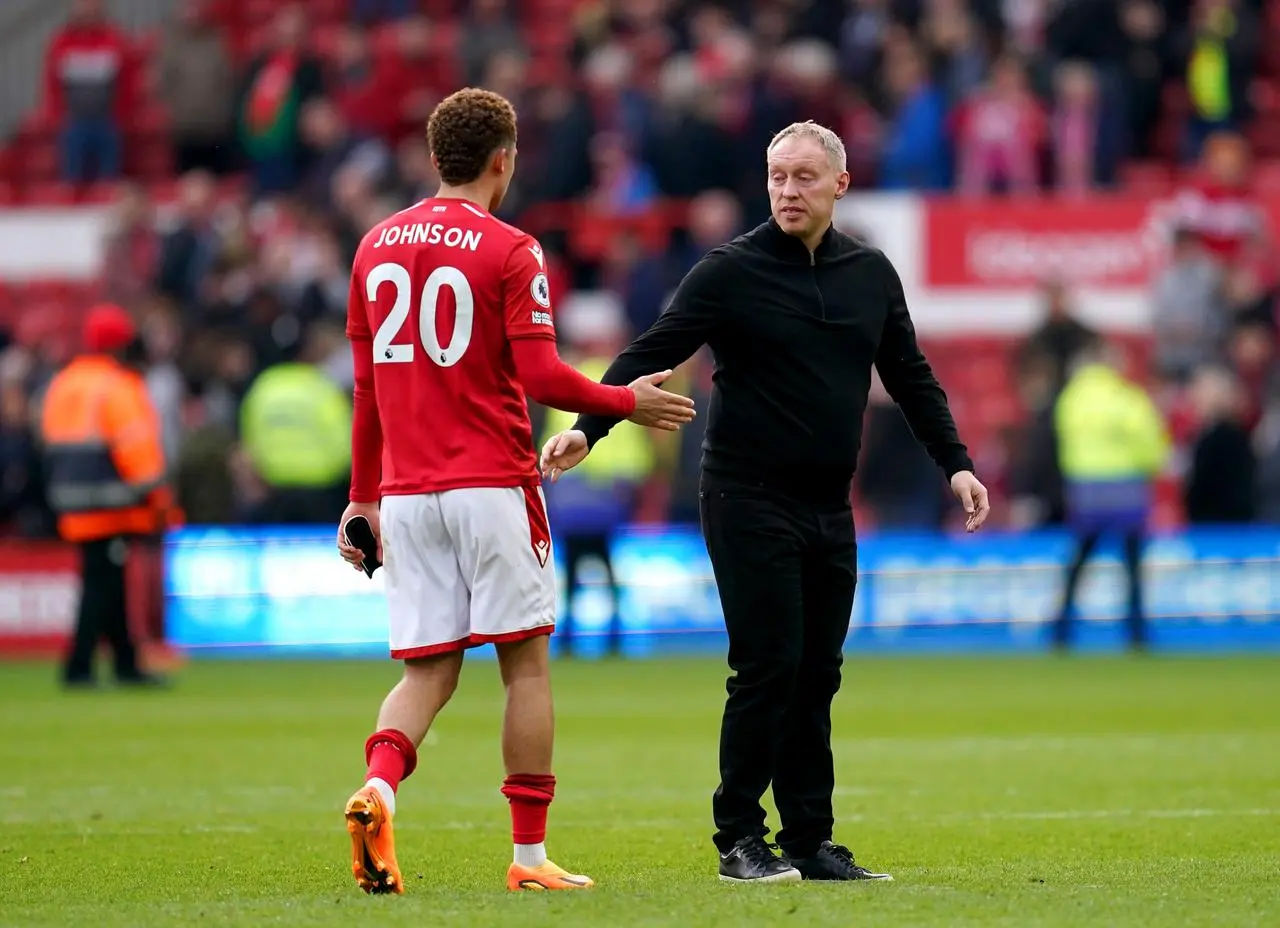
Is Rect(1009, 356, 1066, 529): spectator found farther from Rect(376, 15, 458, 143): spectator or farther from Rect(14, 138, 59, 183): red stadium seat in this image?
Rect(14, 138, 59, 183): red stadium seat

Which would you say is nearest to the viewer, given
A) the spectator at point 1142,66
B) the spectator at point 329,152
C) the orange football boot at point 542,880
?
the orange football boot at point 542,880

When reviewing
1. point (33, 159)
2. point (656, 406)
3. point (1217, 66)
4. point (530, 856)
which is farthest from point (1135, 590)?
point (33, 159)

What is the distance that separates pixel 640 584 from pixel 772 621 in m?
12.6

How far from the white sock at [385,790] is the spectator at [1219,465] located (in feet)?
45.3

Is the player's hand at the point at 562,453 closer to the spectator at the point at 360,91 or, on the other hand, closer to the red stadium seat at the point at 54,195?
the spectator at the point at 360,91

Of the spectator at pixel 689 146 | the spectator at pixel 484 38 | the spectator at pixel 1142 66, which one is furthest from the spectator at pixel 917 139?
the spectator at pixel 484 38

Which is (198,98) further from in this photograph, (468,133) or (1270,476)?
(468,133)

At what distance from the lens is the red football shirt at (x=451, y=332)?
7.21 metres

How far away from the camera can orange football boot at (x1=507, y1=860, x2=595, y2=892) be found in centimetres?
729

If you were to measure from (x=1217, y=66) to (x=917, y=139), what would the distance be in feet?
9.47

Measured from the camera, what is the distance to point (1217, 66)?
22.7 meters

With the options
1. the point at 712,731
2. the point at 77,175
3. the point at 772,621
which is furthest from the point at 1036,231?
the point at 772,621

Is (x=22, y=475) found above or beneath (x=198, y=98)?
beneath

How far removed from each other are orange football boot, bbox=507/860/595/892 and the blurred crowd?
40.8 ft
